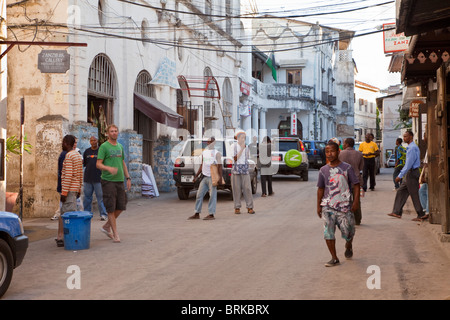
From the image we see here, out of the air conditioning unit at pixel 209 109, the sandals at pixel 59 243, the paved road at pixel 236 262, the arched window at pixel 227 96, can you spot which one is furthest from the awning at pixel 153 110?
the arched window at pixel 227 96

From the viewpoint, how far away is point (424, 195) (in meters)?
13.2

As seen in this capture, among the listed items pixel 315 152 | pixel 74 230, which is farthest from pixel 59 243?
pixel 315 152

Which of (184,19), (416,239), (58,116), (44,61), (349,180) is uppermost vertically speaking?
(184,19)

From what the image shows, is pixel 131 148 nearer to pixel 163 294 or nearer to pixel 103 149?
pixel 103 149

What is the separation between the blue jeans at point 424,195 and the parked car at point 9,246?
9087 mm

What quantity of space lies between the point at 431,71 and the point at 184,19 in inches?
571

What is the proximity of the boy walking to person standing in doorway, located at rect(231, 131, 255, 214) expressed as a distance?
262 inches

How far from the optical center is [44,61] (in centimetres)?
1334

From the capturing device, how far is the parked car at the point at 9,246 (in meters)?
6.37

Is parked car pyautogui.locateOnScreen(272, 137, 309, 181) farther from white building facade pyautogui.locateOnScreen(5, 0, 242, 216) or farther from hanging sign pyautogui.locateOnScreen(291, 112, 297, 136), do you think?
hanging sign pyautogui.locateOnScreen(291, 112, 297, 136)

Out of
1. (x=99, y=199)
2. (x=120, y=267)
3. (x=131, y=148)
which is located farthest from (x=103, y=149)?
(x=131, y=148)

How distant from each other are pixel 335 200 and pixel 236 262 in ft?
5.18

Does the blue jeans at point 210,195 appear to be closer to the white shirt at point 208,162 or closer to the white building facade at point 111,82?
the white shirt at point 208,162
